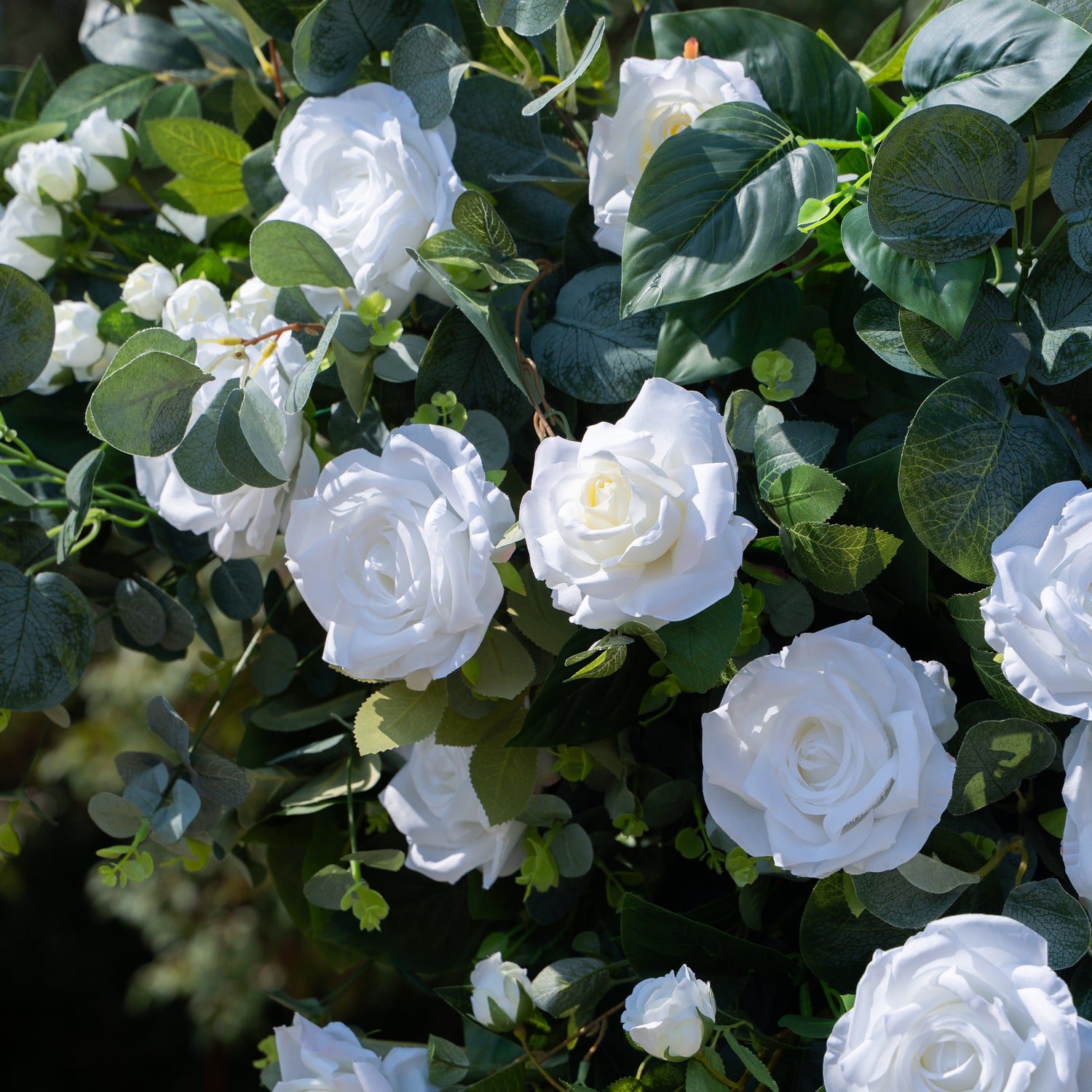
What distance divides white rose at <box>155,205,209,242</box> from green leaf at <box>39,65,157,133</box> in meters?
0.06

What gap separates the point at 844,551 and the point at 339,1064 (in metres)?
0.31

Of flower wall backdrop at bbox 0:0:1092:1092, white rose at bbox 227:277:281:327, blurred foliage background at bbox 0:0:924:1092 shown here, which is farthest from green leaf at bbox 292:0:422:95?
blurred foliage background at bbox 0:0:924:1092

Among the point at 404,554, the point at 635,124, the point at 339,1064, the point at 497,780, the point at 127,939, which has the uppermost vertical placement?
the point at 635,124

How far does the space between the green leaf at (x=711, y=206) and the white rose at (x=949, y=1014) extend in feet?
0.81

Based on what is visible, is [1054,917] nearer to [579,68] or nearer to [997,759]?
[997,759]

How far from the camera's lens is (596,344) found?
431 mm

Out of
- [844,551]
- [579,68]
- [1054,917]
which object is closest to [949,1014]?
[1054,917]

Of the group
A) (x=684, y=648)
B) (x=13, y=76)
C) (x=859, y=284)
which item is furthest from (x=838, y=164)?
(x=13, y=76)

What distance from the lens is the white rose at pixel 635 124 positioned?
1.37 ft

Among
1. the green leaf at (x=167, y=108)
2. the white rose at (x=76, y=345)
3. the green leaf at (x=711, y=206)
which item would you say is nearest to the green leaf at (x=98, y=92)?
the green leaf at (x=167, y=108)

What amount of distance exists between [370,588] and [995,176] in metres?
0.27

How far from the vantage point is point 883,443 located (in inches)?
16.0

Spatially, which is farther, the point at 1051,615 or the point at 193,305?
the point at 193,305

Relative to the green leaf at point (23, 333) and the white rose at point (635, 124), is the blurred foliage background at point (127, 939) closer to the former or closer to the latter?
the green leaf at point (23, 333)
